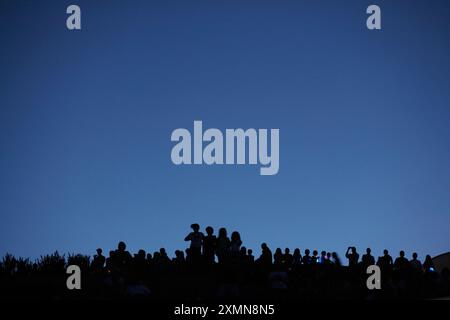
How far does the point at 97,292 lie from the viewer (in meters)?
21.5

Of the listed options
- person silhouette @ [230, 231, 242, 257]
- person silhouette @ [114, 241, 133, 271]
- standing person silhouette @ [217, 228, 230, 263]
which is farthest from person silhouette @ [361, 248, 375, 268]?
person silhouette @ [114, 241, 133, 271]

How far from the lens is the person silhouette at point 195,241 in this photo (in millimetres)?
23641

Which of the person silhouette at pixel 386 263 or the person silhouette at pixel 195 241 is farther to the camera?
the person silhouette at pixel 386 263

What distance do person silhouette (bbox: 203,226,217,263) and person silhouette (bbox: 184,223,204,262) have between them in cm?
16

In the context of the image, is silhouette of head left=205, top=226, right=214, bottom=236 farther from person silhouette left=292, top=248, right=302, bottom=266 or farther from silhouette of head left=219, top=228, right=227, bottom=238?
person silhouette left=292, top=248, right=302, bottom=266

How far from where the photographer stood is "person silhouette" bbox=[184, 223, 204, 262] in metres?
23.6

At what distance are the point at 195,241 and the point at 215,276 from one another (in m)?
1.84

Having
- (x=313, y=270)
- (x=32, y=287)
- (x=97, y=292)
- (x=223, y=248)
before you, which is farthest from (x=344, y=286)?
(x=32, y=287)

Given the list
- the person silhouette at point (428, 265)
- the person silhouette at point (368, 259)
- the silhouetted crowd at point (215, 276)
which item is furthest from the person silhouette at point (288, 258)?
the person silhouette at point (428, 265)

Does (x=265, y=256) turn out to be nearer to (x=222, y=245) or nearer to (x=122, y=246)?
(x=222, y=245)

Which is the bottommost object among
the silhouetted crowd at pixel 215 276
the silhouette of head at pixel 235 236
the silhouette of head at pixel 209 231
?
the silhouetted crowd at pixel 215 276

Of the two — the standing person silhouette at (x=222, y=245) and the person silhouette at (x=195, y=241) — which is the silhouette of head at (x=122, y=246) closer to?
the person silhouette at (x=195, y=241)

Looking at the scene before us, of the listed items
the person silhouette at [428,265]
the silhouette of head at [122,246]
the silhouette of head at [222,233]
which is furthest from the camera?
the person silhouette at [428,265]

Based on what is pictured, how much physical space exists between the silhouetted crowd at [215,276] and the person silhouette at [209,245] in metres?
0.03
